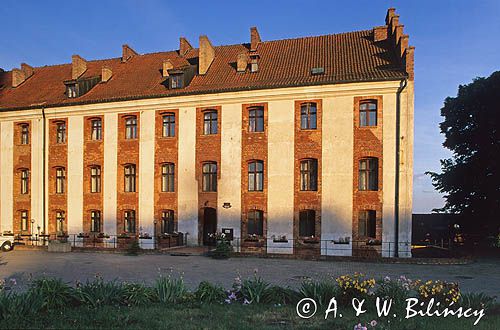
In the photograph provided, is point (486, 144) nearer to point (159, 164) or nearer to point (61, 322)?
point (159, 164)

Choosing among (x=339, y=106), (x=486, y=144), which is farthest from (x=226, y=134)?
(x=486, y=144)

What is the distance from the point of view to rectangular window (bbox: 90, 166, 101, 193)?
2633cm

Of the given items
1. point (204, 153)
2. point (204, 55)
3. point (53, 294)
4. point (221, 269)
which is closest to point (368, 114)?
point (204, 153)

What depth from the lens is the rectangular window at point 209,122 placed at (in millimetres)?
24109

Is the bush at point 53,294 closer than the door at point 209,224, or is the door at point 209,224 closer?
the bush at point 53,294

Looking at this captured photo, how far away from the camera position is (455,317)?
328 inches

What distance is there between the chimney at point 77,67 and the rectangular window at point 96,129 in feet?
17.0

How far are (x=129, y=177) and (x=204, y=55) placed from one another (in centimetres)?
960

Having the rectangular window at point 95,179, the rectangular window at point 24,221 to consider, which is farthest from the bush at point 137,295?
the rectangular window at point 24,221

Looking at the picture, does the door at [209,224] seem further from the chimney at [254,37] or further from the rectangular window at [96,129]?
the chimney at [254,37]

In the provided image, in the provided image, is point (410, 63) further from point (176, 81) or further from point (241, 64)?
point (176, 81)

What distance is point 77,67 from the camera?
98.4ft

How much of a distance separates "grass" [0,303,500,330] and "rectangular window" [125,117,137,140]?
18.2 m

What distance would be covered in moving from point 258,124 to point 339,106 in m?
4.83
